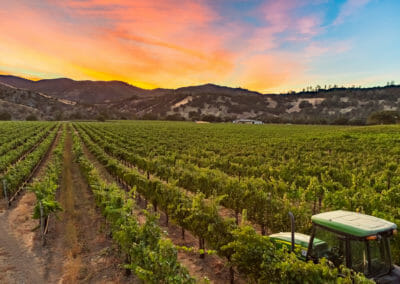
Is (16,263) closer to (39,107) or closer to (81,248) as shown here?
(81,248)

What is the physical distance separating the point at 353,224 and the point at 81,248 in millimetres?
8535

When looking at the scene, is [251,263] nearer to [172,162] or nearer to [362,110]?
[172,162]

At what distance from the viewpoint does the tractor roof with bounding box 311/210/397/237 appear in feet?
14.7

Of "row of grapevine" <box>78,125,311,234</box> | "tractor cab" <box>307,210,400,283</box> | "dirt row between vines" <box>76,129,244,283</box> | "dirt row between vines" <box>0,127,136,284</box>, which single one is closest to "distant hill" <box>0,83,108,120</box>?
"dirt row between vines" <box>0,127,136,284</box>

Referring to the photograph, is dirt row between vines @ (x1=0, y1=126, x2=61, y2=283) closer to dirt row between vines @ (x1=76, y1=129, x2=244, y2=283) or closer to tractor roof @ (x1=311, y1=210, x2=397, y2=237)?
dirt row between vines @ (x1=76, y1=129, x2=244, y2=283)

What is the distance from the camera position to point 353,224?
470 centimetres

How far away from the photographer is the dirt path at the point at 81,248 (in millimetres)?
7777

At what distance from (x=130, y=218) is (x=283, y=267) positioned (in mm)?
5047

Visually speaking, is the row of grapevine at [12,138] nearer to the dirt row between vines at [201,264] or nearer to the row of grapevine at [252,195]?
the row of grapevine at [252,195]

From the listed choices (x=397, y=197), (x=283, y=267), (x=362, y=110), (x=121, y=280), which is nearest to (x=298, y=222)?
(x=283, y=267)

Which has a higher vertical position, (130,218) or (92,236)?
(130,218)

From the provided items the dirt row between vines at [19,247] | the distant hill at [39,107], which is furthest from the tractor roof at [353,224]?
the distant hill at [39,107]

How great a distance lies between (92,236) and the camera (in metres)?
10.2

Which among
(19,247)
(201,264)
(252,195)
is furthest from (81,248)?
(252,195)
